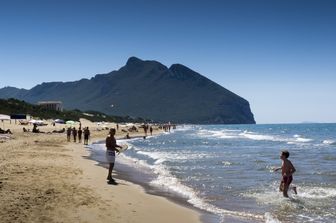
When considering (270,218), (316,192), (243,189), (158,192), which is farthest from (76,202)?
(316,192)

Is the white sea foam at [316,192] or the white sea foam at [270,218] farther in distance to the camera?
the white sea foam at [316,192]

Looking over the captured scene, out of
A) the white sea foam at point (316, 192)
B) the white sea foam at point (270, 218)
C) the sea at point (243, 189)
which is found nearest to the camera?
the white sea foam at point (270, 218)

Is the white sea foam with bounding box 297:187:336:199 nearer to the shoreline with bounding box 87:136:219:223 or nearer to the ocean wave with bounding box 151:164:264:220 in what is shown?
the ocean wave with bounding box 151:164:264:220

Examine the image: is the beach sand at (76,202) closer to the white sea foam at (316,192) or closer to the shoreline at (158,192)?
the shoreline at (158,192)

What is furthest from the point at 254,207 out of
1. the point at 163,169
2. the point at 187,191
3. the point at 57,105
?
the point at 57,105

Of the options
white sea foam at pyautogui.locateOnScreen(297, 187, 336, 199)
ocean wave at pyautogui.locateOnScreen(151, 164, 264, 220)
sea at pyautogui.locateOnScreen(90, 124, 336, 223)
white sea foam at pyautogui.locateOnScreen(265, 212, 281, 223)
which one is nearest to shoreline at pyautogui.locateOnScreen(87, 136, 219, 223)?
sea at pyautogui.locateOnScreen(90, 124, 336, 223)

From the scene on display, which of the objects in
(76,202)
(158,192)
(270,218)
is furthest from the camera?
(158,192)

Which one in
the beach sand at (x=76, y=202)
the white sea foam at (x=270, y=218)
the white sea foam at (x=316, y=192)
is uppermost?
the beach sand at (x=76, y=202)

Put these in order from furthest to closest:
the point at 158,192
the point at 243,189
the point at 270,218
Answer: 1. the point at 243,189
2. the point at 158,192
3. the point at 270,218

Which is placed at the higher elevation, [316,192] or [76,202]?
[76,202]

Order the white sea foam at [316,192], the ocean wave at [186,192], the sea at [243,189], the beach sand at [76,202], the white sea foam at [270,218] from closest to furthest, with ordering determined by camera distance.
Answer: the beach sand at [76,202] < the white sea foam at [270,218] < the ocean wave at [186,192] < the sea at [243,189] < the white sea foam at [316,192]

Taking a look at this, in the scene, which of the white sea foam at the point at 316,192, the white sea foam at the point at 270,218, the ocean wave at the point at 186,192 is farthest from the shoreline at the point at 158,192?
the white sea foam at the point at 316,192

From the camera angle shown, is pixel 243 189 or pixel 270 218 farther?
pixel 243 189

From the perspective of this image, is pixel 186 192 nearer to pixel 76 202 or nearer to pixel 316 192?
pixel 316 192
